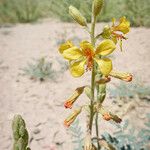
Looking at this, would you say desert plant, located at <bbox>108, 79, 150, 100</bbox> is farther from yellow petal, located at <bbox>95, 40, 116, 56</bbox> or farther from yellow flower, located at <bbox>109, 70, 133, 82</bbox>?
yellow petal, located at <bbox>95, 40, 116, 56</bbox>

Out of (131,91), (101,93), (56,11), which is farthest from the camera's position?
(56,11)

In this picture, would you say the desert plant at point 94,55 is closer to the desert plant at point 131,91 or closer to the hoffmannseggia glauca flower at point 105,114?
the hoffmannseggia glauca flower at point 105,114

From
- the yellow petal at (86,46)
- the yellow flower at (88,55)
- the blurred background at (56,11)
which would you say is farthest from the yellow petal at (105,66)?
the blurred background at (56,11)

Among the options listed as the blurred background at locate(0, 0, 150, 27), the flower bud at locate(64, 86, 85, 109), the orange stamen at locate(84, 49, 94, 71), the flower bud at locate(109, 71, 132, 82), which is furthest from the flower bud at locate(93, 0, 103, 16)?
the blurred background at locate(0, 0, 150, 27)

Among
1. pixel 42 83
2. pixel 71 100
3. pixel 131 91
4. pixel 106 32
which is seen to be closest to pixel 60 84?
pixel 42 83

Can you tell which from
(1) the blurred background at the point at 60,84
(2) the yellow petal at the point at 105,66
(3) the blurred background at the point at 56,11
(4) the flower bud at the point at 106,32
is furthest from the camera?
(3) the blurred background at the point at 56,11

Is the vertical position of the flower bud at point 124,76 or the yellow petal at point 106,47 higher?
the yellow petal at point 106,47

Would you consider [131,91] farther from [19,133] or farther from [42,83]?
[19,133]

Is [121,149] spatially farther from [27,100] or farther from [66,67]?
[66,67]
